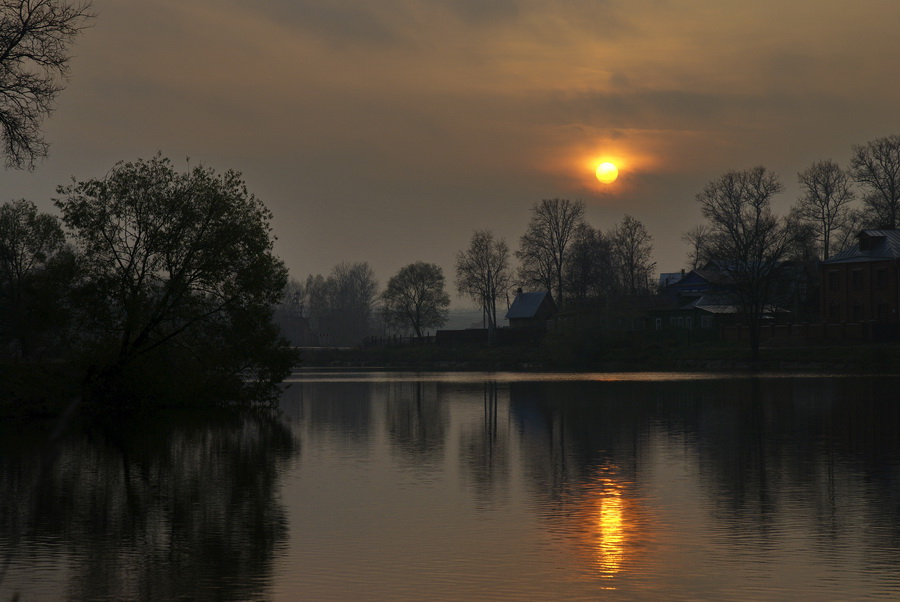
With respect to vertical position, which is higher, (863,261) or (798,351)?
(863,261)

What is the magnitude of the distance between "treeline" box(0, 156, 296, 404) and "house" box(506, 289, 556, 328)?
9987 centimetres

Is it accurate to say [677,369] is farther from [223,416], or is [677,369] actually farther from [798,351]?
[223,416]

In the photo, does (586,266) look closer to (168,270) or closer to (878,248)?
(878,248)

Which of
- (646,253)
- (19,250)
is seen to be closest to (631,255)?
(646,253)

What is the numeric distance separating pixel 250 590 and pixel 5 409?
29819mm

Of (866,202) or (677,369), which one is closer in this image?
(677,369)

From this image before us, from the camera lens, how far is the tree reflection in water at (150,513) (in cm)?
1348

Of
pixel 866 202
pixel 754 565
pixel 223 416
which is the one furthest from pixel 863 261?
pixel 754 565

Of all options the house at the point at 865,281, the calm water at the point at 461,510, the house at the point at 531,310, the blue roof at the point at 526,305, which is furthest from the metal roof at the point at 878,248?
the calm water at the point at 461,510

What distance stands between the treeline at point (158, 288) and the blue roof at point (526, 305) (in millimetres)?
102132

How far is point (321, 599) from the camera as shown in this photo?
1232 cm

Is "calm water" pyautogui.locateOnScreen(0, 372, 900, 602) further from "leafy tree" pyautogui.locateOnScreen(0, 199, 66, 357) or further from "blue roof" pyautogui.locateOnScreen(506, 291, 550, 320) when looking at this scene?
"blue roof" pyautogui.locateOnScreen(506, 291, 550, 320)

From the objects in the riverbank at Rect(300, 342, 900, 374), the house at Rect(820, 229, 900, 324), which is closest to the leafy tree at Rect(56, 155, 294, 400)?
the riverbank at Rect(300, 342, 900, 374)

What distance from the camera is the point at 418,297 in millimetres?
168875
